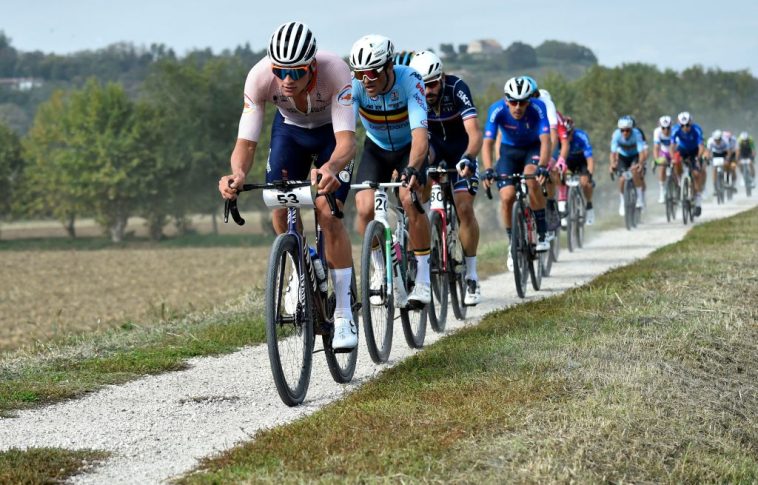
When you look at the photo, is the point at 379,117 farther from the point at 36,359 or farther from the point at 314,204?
the point at 36,359

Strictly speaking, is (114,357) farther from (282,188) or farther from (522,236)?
(522,236)

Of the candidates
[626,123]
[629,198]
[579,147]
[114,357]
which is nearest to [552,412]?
[114,357]

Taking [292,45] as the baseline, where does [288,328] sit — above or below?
below

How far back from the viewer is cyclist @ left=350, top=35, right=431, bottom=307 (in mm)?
8430

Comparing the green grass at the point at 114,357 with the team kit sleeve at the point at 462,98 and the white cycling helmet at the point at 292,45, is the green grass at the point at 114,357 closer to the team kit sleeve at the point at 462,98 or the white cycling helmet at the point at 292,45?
the white cycling helmet at the point at 292,45

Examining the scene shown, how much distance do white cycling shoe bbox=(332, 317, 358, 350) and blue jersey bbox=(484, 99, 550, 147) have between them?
5907 mm

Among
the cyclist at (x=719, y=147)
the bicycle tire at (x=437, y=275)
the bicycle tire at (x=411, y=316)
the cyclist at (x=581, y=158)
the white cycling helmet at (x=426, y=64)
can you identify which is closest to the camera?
the bicycle tire at (x=411, y=316)

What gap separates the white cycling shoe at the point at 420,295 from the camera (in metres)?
8.92

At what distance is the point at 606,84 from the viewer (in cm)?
8519

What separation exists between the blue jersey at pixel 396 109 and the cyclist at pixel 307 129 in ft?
3.93

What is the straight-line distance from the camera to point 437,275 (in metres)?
10.5

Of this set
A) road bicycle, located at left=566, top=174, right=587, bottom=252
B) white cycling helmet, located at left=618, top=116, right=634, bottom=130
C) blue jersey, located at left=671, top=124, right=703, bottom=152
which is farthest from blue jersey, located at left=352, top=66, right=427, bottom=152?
blue jersey, located at left=671, top=124, right=703, bottom=152

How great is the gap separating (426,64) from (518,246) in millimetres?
3025

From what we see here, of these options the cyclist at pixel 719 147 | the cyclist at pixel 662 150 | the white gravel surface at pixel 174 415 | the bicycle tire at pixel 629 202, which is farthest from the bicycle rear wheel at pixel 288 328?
the cyclist at pixel 719 147
